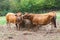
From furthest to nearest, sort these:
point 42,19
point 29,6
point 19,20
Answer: point 29,6 → point 19,20 → point 42,19

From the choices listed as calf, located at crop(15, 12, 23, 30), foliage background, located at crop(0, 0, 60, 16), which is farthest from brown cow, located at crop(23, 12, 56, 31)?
foliage background, located at crop(0, 0, 60, 16)

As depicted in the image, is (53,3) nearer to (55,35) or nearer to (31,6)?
(31,6)

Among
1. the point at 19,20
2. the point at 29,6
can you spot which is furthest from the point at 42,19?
the point at 29,6

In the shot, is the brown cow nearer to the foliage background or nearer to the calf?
the calf

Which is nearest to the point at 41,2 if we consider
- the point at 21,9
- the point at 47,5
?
the point at 47,5

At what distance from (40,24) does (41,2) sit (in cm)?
2623

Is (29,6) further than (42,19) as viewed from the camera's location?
Yes

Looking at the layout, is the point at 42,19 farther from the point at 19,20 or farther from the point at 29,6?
the point at 29,6


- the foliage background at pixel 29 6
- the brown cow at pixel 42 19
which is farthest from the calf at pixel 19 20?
the foliage background at pixel 29 6

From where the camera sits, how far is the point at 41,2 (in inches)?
1484

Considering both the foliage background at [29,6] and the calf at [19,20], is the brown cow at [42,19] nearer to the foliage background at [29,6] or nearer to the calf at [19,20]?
the calf at [19,20]

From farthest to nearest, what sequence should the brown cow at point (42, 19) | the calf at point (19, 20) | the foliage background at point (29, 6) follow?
the foliage background at point (29, 6) < the calf at point (19, 20) < the brown cow at point (42, 19)

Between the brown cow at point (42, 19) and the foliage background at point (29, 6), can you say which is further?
the foliage background at point (29, 6)

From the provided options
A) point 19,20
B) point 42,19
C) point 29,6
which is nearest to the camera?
point 42,19
